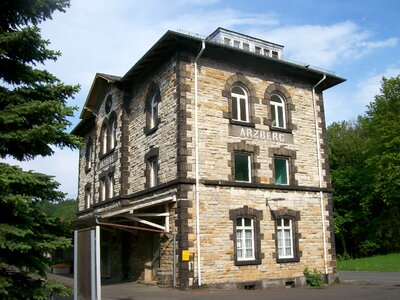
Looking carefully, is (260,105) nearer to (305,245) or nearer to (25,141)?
(305,245)

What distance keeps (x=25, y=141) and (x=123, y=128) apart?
1380cm

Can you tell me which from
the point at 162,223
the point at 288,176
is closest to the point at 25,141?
the point at 162,223

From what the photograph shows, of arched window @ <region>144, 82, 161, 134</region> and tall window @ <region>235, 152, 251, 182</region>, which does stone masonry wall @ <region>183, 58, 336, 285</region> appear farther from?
arched window @ <region>144, 82, 161, 134</region>

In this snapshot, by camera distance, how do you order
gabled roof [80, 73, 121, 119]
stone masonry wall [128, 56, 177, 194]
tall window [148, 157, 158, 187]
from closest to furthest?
stone masonry wall [128, 56, 177, 194] → tall window [148, 157, 158, 187] → gabled roof [80, 73, 121, 119]

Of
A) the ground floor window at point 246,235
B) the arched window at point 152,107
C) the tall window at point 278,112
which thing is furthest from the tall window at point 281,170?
the arched window at point 152,107

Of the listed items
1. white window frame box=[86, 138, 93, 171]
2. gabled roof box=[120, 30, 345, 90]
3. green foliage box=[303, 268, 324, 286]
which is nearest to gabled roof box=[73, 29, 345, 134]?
gabled roof box=[120, 30, 345, 90]

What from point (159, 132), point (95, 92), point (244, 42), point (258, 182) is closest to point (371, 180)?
point (244, 42)

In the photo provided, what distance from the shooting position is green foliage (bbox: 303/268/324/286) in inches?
766

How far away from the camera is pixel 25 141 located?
9.09 m

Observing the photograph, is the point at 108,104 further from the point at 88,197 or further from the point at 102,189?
the point at 88,197

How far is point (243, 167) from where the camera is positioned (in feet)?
63.7

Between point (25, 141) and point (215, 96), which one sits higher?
point (215, 96)

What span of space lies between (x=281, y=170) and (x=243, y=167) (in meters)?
2.07

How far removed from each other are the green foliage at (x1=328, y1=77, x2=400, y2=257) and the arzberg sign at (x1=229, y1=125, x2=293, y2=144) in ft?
62.0
